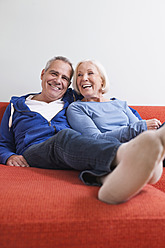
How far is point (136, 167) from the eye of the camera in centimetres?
67

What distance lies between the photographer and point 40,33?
7.11ft

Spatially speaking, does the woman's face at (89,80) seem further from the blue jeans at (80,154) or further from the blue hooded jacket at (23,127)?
the blue jeans at (80,154)

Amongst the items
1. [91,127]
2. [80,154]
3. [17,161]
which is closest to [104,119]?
[91,127]

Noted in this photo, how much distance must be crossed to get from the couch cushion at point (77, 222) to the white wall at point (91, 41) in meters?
1.56

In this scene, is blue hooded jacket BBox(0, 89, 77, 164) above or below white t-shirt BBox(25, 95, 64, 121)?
below

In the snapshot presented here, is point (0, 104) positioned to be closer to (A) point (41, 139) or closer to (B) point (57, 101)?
(B) point (57, 101)

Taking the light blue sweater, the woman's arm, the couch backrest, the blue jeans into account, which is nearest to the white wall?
the couch backrest

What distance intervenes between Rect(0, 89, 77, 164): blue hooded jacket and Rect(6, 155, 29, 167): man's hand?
0.04 m

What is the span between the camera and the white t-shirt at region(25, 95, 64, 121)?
166 centimetres

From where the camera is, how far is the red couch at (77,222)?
0.64m

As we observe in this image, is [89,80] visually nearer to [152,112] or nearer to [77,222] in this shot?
[152,112]

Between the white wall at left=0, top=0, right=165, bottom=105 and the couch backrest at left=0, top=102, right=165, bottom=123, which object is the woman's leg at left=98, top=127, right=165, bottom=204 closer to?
the couch backrest at left=0, top=102, right=165, bottom=123

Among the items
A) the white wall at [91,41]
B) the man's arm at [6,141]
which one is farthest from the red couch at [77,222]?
the white wall at [91,41]

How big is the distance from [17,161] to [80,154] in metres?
0.55
